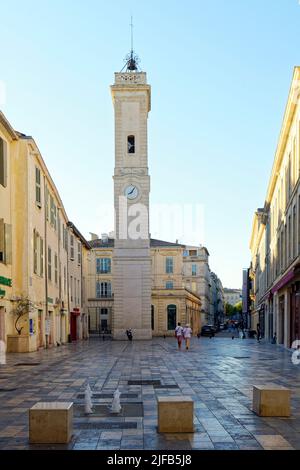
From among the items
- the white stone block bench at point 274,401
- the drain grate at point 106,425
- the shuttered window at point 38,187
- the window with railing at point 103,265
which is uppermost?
the shuttered window at point 38,187

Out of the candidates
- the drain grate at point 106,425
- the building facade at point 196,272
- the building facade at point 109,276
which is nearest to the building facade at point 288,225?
the drain grate at point 106,425

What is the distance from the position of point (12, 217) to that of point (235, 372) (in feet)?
47.5

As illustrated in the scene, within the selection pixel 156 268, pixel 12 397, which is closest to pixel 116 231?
pixel 156 268

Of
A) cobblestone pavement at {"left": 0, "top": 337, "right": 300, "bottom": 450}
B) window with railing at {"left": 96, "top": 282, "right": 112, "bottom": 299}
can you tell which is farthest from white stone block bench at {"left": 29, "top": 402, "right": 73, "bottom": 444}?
window with railing at {"left": 96, "top": 282, "right": 112, "bottom": 299}

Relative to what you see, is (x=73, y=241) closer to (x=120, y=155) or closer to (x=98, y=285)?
(x=120, y=155)

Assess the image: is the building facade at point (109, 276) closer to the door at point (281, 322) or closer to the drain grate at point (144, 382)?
the door at point (281, 322)

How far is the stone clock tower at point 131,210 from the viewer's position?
163 feet

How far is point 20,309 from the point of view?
27078mm

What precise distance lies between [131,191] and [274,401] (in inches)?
1614

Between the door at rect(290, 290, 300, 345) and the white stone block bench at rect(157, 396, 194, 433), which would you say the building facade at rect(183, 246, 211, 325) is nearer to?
the door at rect(290, 290, 300, 345)

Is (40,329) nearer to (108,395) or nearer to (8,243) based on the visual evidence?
(8,243)

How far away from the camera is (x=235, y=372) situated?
Answer: 18.5m

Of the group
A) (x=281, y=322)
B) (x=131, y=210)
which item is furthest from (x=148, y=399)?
(x=131, y=210)

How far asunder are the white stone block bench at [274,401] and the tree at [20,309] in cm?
1887
